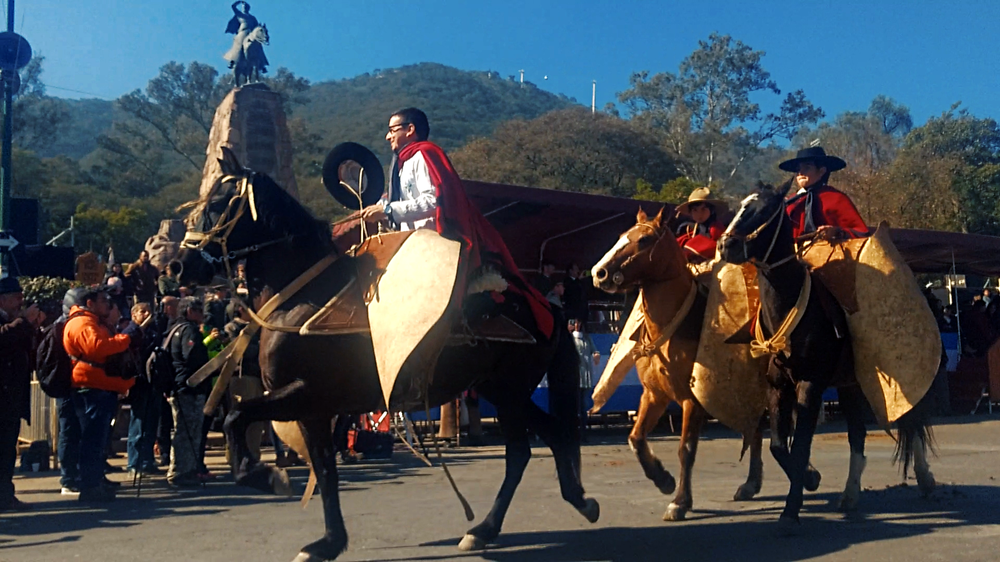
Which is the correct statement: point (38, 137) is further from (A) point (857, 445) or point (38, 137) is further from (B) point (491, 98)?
(B) point (491, 98)

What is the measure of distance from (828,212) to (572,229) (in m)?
7.70

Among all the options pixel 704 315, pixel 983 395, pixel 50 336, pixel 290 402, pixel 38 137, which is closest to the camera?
pixel 290 402

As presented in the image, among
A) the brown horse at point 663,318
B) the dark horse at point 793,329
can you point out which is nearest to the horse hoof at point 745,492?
the brown horse at point 663,318

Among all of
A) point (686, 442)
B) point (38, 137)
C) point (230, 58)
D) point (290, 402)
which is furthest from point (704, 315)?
point (38, 137)

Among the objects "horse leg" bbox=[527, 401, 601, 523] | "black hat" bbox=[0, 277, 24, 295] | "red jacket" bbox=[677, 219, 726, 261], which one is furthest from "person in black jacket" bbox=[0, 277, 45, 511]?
"red jacket" bbox=[677, 219, 726, 261]

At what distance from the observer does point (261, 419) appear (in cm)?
588

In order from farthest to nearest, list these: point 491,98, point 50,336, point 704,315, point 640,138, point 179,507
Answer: point 491,98, point 640,138, point 50,336, point 179,507, point 704,315

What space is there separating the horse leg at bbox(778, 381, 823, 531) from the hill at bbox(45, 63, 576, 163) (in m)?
93.3

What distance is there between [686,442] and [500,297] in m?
2.32

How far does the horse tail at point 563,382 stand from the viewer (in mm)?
7078

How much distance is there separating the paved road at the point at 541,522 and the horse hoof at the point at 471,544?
0.07 meters

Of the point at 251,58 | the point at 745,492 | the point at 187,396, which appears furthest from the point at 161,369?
the point at 251,58

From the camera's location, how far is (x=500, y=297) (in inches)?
256

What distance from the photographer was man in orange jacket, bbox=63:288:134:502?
9094 mm
